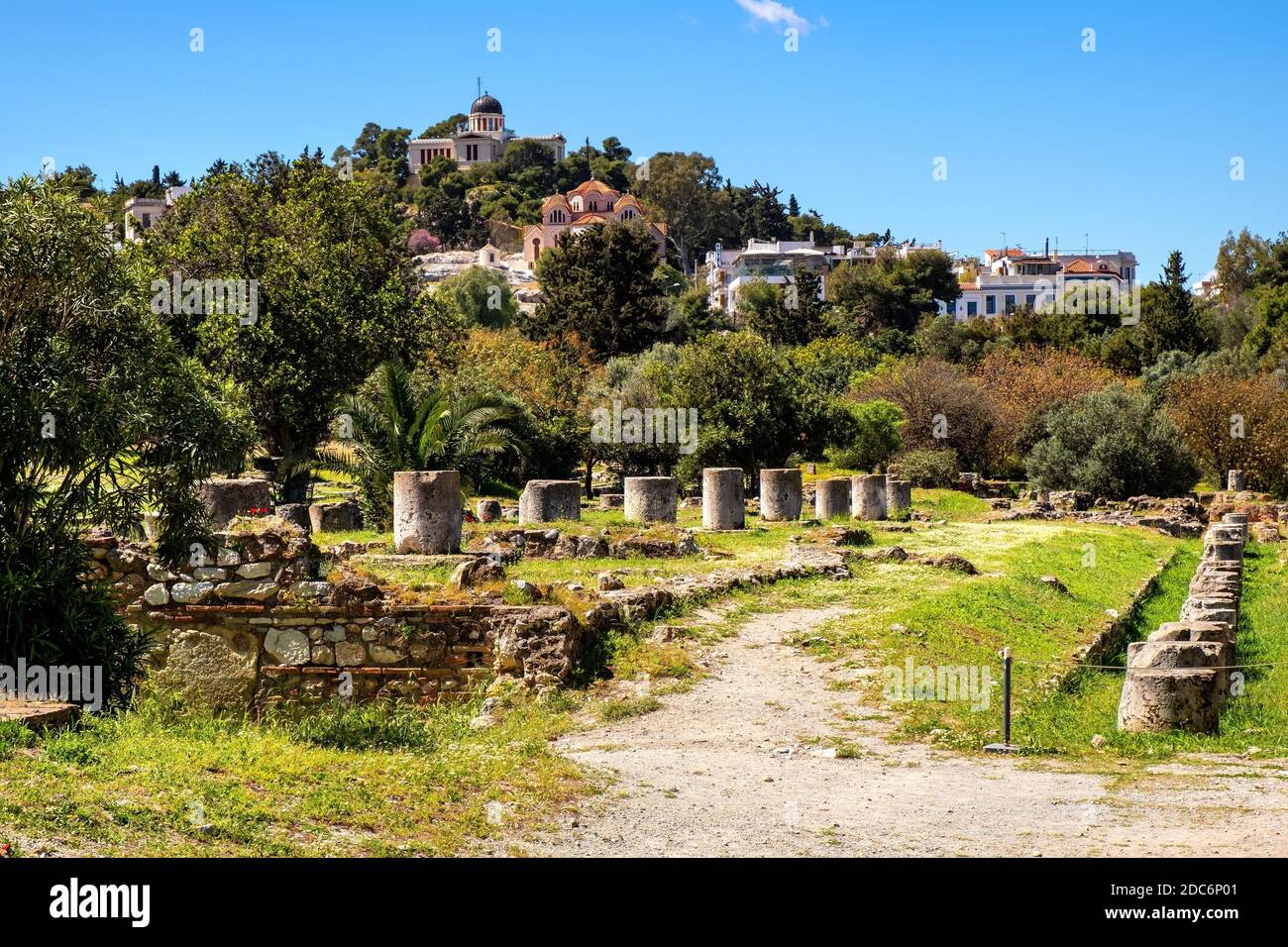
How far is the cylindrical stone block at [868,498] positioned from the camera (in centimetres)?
3297

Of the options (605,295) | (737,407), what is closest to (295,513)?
(737,407)

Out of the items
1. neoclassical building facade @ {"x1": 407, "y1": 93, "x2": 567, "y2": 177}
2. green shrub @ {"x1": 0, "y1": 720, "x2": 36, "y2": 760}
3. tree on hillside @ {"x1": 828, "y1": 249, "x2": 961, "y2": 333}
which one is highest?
neoclassical building facade @ {"x1": 407, "y1": 93, "x2": 567, "y2": 177}

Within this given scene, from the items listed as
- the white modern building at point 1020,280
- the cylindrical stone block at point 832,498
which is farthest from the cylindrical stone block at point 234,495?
the white modern building at point 1020,280

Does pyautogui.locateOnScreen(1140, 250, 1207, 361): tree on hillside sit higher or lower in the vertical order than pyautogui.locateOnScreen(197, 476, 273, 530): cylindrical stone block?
higher

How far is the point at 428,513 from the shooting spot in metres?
19.7

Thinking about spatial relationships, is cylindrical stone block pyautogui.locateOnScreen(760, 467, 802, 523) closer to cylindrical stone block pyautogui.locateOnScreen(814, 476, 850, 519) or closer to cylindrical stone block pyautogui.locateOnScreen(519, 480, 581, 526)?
cylindrical stone block pyautogui.locateOnScreen(814, 476, 850, 519)

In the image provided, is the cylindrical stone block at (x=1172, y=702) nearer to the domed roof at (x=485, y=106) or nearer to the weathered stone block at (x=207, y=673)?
the weathered stone block at (x=207, y=673)

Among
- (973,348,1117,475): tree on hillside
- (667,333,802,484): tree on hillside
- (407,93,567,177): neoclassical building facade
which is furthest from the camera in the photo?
(407,93,567,177): neoclassical building facade

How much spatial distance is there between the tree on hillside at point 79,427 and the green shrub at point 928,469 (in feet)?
116

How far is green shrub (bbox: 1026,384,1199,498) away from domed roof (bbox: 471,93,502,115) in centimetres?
13315

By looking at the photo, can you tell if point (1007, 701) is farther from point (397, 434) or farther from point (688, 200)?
point (688, 200)

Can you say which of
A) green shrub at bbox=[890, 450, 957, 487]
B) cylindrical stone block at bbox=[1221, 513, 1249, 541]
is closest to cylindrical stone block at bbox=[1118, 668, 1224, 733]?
cylindrical stone block at bbox=[1221, 513, 1249, 541]

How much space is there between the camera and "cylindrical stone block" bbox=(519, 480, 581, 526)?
26.6m
